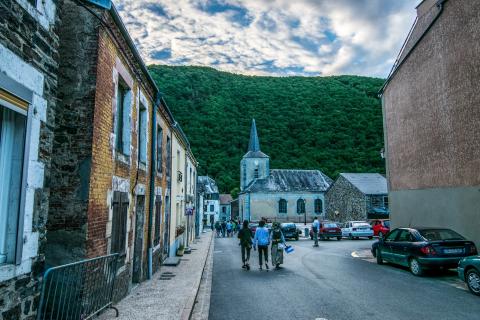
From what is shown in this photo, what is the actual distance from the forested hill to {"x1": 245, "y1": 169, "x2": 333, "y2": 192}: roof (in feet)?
54.3

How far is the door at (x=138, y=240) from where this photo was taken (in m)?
9.80

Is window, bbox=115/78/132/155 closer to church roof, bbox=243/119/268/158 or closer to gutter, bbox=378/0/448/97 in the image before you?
gutter, bbox=378/0/448/97

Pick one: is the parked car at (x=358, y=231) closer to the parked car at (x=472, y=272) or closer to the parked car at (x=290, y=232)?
the parked car at (x=290, y=232)

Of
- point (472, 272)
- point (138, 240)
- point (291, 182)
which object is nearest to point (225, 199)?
point (291, 182)

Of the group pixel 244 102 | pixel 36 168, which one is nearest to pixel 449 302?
pixel 36 168

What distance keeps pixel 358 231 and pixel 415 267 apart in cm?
1828

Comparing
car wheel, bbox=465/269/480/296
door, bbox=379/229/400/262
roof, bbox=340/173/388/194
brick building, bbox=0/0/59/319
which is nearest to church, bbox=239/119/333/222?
roof, bbox=340/173/388/194

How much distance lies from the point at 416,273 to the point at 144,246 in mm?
8257

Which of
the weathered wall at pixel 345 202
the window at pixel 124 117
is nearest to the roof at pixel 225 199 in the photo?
the weathered wall at pixel 345 202

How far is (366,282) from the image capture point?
999cm

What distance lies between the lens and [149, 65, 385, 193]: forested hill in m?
81.2

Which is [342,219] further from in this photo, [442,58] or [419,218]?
[442,58]

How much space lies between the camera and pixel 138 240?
32.7 feet

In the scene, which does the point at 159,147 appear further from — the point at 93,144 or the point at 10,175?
the point at 10,175
